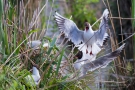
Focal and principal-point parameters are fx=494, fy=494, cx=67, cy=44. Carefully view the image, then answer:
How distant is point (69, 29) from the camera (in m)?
5.46

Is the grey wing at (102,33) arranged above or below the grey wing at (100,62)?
above

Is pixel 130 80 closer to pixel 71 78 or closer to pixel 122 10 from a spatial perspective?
pixel 71 78

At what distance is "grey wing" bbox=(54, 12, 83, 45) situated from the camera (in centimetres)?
529

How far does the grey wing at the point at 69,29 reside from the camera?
17.4 feet

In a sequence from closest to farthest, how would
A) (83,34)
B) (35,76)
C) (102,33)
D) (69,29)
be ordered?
(35,76) → (102,33) → (69,29) → (83,34)

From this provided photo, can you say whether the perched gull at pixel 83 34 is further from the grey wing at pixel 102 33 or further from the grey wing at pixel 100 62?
the grey wing at pixel 100 62

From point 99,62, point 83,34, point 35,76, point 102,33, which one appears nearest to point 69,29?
point 83,34

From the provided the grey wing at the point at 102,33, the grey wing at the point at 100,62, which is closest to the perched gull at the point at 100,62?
the grey wing at the point at 100,62

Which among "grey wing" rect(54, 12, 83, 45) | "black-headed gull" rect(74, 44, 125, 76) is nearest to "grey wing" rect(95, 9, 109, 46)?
"grey wing" rect(54, 12, 83, 45)

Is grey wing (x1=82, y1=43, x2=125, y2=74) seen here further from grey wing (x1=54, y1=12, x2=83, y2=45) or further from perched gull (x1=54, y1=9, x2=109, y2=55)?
grey wing (x1=54, y1=12, x2=83, y2=45)

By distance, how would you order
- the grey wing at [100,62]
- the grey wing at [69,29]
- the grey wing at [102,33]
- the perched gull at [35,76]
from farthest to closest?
the grey wing at [69,29]
the grey wing at [102,33]
the grey wing at [100,62]
the perched gull at [35,76]

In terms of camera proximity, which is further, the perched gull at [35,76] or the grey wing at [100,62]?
the grey wing at [100,62]

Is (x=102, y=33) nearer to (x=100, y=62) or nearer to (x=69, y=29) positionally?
(x=69, y=29)

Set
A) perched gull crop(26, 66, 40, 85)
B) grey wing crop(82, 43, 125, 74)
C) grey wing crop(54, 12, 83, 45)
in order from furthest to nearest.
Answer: grey wing crop(54, 12, 83, 45) → grey wing crop(82, 43, 125, 74) → perched gull crop(26, 66, 40, 85)
